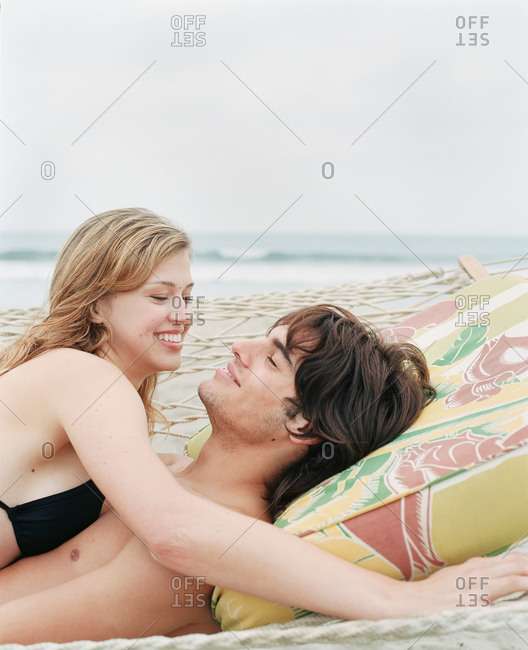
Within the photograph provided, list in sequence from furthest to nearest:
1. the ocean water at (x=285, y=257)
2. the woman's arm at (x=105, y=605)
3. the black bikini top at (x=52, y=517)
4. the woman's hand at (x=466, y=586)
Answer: the ocean water at (x=285, y=257) → the black bikini top at (x=52, y=517) → the woman's arm at (x=105, y=605) → the woman's hand at (x=466, y=586)

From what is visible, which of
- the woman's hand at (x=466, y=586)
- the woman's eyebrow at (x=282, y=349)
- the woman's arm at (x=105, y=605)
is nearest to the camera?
the woman's hand at (x=466, y=586)

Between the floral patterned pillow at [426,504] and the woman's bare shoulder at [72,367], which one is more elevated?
the woman's bare shoulder at [72,367]

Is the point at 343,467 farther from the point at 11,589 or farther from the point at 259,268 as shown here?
the point at 259,268

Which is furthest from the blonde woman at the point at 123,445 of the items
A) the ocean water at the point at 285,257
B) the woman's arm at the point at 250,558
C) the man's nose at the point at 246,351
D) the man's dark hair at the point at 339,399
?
the ocean water at the point at 285,257

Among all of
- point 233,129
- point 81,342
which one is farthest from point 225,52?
point 81,342

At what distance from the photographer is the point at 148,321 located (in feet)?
4.18

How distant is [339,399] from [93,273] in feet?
1.69

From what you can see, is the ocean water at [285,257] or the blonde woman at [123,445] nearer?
the blonde woman at [123,445]

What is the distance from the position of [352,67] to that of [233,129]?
214 centimetres

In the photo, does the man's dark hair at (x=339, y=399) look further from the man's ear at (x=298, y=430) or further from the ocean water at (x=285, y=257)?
the ocean water at (x=285, y=257)

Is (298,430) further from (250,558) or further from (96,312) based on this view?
(96,312)

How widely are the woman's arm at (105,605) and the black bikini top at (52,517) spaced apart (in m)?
0.12

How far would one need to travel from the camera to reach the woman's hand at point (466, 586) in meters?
0.85

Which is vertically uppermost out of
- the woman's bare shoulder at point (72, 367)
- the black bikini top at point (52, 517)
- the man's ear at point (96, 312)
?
the man's ear at point (96, 312)
